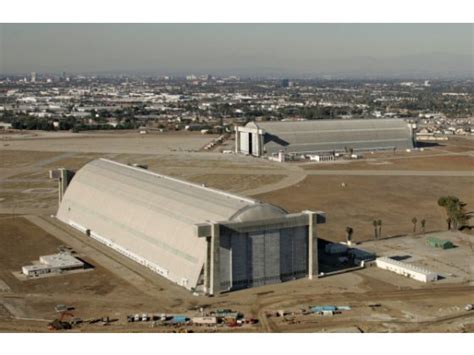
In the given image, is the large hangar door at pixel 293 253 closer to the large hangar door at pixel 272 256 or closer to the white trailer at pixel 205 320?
the large hangar door at pixel 272 256

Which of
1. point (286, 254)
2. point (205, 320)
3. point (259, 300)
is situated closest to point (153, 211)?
point (286, 254)

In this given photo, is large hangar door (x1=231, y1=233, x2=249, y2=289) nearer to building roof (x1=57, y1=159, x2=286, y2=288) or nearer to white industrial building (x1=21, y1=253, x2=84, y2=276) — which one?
building roof (x1=57, y1=159, x2=286, y2=288)

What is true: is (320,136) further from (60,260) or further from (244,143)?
(60,260)

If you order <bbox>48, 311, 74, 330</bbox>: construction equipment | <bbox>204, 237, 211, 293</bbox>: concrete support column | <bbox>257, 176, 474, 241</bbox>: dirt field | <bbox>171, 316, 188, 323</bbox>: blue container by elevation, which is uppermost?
<bbox>204, 237, 211, 293</bbox>: concrete support column

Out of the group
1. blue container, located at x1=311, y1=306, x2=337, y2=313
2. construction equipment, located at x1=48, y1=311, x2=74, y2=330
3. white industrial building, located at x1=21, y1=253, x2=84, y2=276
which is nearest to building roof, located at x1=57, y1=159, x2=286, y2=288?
white industrial building, located at x1=21, y1=253, x2=84, y2=276

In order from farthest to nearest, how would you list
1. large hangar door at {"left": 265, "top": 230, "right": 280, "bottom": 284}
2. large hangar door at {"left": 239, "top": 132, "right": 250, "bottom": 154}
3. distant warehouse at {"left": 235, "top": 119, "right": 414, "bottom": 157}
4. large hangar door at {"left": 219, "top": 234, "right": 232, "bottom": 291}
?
large hangar door at {"left": 239, "top": 132, "right": 250, "bottom": 154}
distant warehouse at {"left": 235, "top": 119, "right": 414, "bottom": 157}
large hangar door at {"left": 265, "top": 230, "right": 280, "bottom": 284}
large hangar door at {"left": 219, "top": 234, "right": 232, "bottom": 291}

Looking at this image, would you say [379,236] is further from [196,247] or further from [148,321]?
[148,321]
